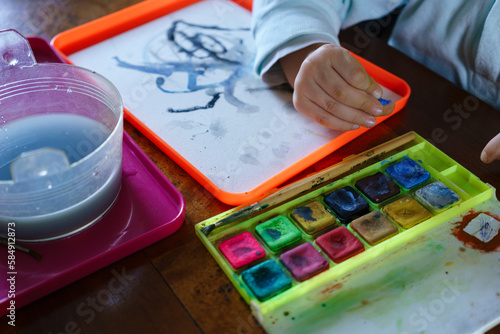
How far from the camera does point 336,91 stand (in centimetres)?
60

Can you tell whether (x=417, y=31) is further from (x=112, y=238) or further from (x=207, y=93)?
(x=112, y=238)

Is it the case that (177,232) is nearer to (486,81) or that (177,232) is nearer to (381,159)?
(381,159)

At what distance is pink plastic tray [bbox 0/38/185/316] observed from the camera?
424 mm

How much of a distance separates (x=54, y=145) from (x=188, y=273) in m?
0.20

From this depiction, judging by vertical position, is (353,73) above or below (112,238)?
above

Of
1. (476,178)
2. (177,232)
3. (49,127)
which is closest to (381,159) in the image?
(476,178)

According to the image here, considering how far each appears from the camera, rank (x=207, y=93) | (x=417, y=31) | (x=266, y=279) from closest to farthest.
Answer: (x=266, y=279) < (x=207, y=93) < (x=417, y=31)

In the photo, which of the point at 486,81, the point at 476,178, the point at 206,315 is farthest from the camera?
the point at 486,81

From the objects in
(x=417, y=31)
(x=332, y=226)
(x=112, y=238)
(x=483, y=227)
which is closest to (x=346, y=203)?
(x=332, y=226)

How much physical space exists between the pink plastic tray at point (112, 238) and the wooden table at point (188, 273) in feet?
0.04

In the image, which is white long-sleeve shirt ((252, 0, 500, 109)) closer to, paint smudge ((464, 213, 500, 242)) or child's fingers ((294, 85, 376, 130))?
child's fingers ((294, 85, 376, 130))

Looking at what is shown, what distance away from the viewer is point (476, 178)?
52 centimetres

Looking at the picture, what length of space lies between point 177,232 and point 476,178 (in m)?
0.33

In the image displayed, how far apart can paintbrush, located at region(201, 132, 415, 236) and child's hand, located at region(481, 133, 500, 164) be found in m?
0.08
